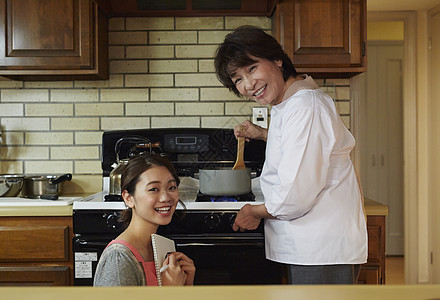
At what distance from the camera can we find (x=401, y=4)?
12.0ft

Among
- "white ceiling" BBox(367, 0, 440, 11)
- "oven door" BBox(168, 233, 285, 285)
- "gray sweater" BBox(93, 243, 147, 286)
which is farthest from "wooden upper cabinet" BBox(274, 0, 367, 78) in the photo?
"gray sweater" BBox(93, 243, 147, 286)

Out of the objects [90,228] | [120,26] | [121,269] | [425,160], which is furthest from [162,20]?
[425,160]

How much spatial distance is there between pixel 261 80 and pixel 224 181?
606mm

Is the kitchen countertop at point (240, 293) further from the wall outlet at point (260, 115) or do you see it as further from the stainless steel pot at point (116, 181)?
the wall outlet at point (260, 115)

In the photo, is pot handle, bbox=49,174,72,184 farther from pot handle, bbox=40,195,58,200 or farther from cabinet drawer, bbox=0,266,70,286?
cabinet drawer, bbox=0,266,70,286

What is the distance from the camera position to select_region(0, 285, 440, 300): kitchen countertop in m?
0.45

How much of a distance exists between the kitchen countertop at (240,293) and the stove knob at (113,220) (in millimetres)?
1597

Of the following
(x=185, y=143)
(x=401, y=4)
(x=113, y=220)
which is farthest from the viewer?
(x=401, y=4)

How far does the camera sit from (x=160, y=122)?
280cm

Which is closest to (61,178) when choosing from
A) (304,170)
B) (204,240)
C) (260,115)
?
(204,240)

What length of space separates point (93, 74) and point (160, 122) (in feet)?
1.60

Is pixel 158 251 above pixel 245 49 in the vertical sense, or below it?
below

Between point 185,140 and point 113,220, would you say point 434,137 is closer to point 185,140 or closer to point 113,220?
point 185,140

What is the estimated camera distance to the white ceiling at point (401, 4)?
357 centimetres
